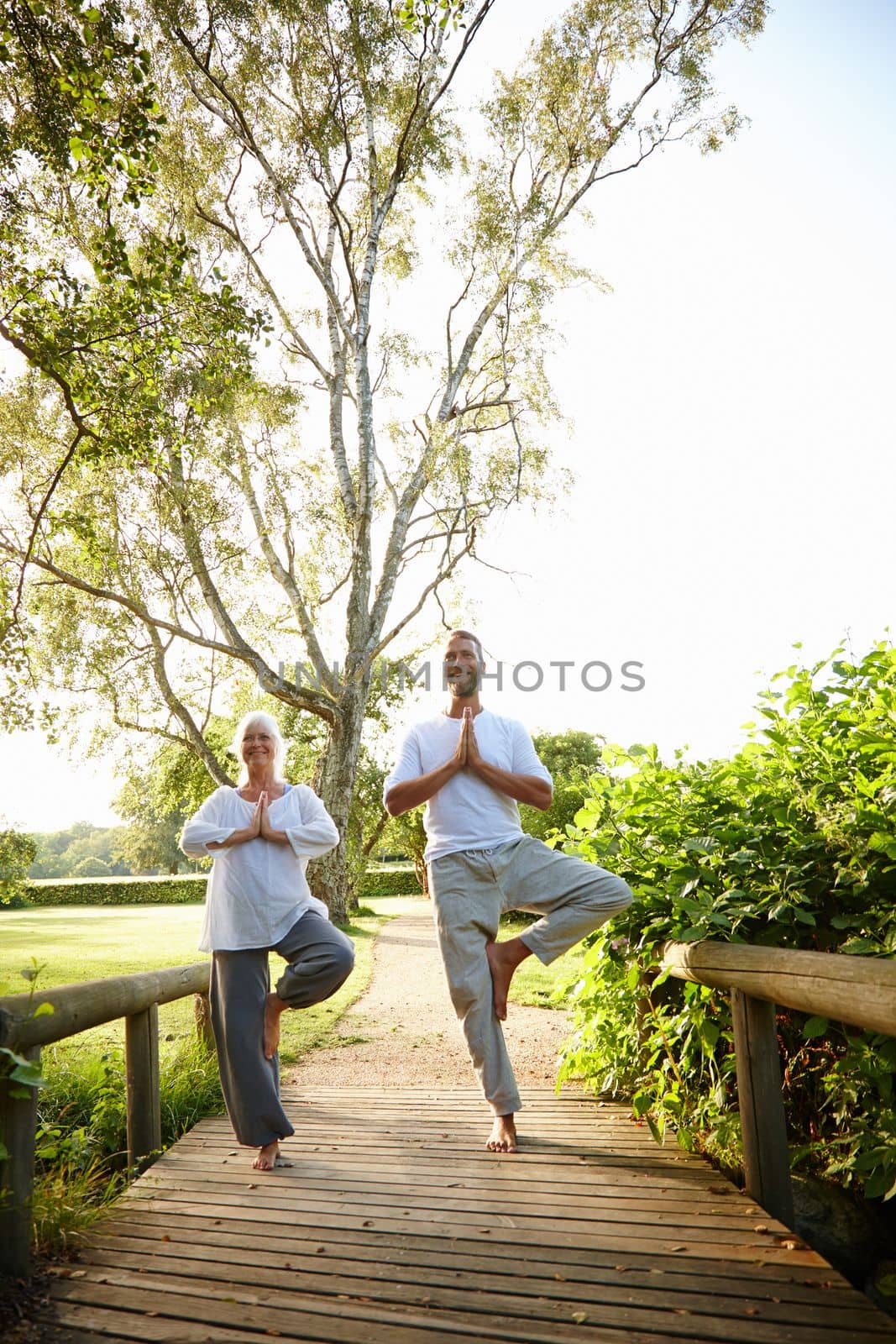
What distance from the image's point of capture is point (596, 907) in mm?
3262

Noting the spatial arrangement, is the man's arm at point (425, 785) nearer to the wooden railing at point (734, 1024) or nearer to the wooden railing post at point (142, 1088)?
the wooden railing at point (734, 1024)

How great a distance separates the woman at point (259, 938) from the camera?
3.18 m

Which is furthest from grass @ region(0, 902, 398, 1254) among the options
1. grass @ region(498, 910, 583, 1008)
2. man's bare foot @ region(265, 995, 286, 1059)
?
grass @ region(498, 910, 583, 1008)

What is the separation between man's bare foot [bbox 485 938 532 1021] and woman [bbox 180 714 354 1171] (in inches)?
21.3

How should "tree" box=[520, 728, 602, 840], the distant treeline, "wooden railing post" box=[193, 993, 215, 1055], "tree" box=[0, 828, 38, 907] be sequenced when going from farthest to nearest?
the distant treeline < "tree" box=[520, 728, 602, 840] < "tree" box=[0, 828, 38, 907] < "wooden railing post" box=[193, 993, 215, 1055]

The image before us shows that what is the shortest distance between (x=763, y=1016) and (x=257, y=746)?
6.93ft

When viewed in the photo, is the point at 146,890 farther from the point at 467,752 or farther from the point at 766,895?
the point at 766,895

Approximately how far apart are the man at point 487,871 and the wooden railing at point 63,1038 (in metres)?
1.13

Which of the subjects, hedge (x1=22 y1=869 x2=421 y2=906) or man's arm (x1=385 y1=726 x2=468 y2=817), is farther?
hedge (x1=22 y1=869 x2=421 y2=906)

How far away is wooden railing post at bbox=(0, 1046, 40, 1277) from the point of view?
2160mm

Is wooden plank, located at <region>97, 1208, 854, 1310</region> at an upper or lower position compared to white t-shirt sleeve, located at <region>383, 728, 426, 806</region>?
lower

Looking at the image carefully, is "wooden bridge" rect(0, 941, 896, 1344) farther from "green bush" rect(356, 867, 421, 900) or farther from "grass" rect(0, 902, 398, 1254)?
"green bush" rect(356, 867, 421, 900)

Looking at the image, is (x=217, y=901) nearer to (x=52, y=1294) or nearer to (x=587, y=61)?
(x=52, y=1294)

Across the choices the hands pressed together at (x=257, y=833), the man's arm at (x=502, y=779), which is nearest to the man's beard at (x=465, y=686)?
the man's arm at (x=502, y=779)
